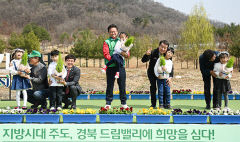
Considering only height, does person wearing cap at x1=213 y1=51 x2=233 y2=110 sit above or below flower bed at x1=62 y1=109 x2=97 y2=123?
above

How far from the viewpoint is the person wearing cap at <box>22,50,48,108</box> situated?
5.78 m

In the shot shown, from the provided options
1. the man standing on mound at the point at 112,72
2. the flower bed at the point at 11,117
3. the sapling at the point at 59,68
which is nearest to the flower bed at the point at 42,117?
the flower bed at the point at 11,117

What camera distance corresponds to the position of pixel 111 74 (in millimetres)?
5645

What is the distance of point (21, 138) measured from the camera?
12.3 ft

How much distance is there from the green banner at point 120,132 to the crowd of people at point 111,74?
1.53m

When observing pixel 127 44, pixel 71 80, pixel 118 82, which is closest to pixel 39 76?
pixel 71 80

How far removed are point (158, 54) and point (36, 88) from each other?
2.68 m

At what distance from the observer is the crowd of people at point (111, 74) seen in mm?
5527

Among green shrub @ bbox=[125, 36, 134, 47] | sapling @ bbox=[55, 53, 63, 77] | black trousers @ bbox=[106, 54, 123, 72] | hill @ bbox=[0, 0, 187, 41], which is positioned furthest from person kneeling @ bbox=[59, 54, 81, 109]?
hill @ bbox=[0, 0, 187, 41]

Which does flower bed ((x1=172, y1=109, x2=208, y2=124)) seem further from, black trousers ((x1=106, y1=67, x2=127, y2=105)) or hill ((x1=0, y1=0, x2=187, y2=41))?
hill ((x1=0, y1=0, x2=187, y2=41))

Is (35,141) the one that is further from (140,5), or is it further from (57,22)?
(140,5)

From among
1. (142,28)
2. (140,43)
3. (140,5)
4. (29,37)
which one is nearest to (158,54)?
(140,43)

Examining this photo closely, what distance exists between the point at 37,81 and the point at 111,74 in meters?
1.52

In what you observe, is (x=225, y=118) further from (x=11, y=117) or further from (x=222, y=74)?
(x=11, y=117)
